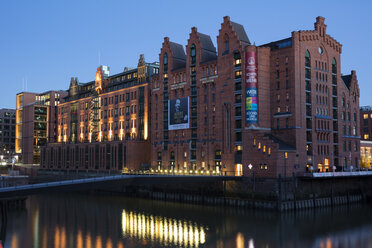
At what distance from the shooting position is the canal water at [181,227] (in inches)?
2522

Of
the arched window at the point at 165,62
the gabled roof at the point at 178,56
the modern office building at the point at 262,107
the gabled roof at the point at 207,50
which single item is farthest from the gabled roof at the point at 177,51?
the gabled roof at the point at 207,50

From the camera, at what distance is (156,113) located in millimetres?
136875

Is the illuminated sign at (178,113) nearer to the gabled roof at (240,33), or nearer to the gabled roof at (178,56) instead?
the gabled roof at (178,56)

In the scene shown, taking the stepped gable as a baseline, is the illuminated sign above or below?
below

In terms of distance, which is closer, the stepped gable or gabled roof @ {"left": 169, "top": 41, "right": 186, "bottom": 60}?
the stepped gable

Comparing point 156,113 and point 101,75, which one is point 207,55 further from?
point 101,75

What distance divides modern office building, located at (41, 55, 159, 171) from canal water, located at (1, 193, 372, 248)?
41.6 m

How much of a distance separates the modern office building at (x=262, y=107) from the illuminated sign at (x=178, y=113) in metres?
0.30

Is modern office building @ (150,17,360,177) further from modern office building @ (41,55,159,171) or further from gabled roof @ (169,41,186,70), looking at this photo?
modern office building @ (41,55,159,171)

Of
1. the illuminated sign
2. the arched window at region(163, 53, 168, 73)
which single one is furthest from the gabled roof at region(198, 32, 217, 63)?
the arched window at region(163, 53, 168, 73)

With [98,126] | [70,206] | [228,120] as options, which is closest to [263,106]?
[228,120]

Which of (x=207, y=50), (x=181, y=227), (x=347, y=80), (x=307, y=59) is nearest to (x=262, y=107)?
(x=307, y=59)

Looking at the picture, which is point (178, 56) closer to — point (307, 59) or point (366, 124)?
point (307, 59)

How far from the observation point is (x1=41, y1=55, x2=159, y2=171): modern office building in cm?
14275
